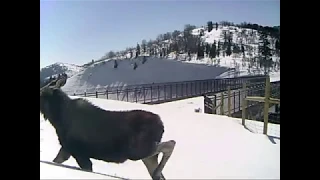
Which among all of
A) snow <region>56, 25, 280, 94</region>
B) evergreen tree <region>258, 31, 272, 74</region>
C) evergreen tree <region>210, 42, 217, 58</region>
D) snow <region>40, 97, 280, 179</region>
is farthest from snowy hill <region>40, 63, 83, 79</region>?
evergreen tree <region>258, 31, 272, 74</region>

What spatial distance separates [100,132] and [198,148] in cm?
63

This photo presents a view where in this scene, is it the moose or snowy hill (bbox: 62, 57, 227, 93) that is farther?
the moose

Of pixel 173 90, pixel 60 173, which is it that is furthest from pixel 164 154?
pixel 60 173

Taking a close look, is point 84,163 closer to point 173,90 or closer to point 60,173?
point 60,173

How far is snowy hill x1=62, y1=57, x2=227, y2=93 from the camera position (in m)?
2.19

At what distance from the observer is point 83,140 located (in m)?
2.39

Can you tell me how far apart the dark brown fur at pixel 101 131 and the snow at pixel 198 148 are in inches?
2.2

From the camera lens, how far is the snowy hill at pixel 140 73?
2.19m

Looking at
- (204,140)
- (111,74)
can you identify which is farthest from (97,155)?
(204,140)

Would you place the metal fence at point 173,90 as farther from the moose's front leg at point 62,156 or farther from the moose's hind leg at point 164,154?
the moose's front leg at point 62,156

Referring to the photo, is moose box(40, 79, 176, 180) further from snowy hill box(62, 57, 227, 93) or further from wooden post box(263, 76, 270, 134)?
wooden post box(263, 76, 270, 134)

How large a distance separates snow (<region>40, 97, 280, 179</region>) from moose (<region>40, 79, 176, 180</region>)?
0.05m

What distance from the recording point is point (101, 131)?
2.31 m
